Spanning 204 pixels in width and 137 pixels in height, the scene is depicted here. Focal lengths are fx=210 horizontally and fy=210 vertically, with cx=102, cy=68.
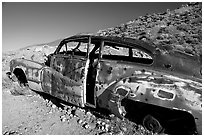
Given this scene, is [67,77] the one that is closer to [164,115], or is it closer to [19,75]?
[164,115]

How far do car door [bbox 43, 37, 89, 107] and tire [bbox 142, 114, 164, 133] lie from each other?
4.45ft

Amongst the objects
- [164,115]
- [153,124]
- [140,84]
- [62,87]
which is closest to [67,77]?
[62,87]

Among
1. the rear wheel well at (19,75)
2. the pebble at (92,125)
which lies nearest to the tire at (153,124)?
the pebble at (92,125)

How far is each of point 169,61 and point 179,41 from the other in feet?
39.5

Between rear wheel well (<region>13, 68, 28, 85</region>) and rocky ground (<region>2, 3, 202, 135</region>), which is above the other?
rear wheel well (<region>13, 68, 28, 85</region>)

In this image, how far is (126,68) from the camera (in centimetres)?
372

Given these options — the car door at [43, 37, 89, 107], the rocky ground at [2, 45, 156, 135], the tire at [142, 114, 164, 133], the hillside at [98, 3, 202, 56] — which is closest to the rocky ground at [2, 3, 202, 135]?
the rocky ground at [2, 45, 156, 135]

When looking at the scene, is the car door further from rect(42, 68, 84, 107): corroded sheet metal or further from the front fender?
the front fender

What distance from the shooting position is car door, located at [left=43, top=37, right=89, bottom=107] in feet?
14.2

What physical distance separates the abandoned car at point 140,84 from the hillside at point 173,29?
9022 millimetres

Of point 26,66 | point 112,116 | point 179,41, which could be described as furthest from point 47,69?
point 179,41

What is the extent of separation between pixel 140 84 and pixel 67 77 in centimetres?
176

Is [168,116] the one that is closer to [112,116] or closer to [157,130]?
[157,130]

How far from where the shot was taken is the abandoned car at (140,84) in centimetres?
322
